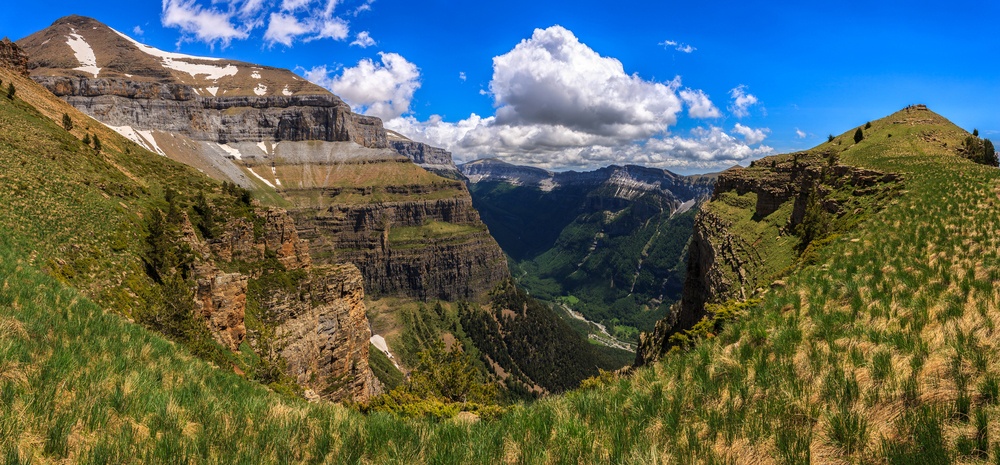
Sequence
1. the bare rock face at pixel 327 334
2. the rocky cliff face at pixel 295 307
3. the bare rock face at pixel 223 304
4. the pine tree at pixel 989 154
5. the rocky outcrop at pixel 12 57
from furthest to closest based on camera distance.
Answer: the rocky outcrop at pixel 12 57
the pine tree at pixel 989 154
the bare rock face at pixel 327 334
the rocky cliff face at pixel 295 307
the bare rock face at pixel 223 304

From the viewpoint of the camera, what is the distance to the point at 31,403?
5.44m

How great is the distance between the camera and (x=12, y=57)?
182 feet

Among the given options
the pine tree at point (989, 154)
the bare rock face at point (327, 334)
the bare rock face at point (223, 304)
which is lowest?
the bare rock face at point (327, 334)

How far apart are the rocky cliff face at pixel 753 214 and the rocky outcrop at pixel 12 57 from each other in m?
88.0

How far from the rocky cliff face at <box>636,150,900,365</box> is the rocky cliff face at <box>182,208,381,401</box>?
28.9m

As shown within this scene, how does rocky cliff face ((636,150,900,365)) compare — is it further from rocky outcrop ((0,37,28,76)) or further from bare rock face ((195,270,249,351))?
rocky outcrop ((0,37,28,76))

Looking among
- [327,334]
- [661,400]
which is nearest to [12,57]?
[327,334]

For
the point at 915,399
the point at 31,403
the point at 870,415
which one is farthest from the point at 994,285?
the point at 31,403

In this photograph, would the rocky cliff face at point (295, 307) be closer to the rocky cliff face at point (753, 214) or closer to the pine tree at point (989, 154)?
the rocky cliff face at point (753, 214)

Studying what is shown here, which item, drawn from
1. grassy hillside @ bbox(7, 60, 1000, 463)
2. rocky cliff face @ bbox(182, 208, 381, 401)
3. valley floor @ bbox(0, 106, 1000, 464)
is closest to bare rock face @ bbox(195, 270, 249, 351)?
rocky cliff face @ bbox(182, 208, 381, 401)

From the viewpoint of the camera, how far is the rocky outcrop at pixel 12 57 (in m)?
53.5

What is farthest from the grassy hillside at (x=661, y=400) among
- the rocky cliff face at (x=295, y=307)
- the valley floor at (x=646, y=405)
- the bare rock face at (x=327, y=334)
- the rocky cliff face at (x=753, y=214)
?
the bare rock face at (x=327, y=334)

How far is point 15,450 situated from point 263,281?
35.2m

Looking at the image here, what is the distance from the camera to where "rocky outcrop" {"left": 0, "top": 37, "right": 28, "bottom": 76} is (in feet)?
176
